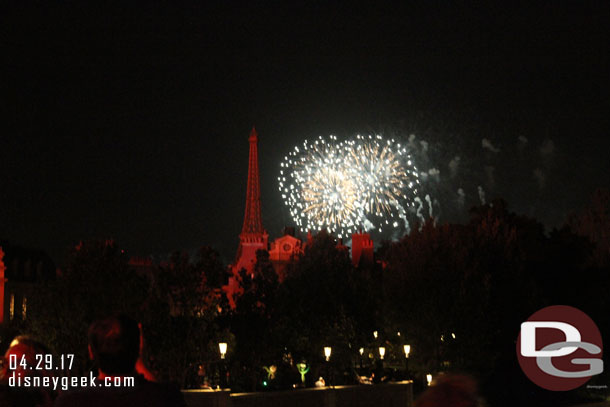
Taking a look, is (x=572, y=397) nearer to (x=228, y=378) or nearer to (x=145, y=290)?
(x=228, y=378)

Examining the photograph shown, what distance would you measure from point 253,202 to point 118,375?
112 metres

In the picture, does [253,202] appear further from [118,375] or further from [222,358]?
[118,375]

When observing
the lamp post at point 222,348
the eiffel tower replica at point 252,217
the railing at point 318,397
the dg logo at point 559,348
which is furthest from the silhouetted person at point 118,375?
the eiffel tower replica at point 252,217

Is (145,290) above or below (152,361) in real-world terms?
above

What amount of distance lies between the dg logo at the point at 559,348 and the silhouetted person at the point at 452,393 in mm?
34544

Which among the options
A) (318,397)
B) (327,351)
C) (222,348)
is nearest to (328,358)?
(327,351)

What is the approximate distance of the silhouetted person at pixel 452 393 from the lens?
6.44m

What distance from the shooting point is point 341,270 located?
145ft

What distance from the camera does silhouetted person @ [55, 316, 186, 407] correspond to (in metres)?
4.56

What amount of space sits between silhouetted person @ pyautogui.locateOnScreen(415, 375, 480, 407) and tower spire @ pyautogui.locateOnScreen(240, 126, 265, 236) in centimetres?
10762

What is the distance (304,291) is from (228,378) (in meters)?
10.5

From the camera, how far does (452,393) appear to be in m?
6.46

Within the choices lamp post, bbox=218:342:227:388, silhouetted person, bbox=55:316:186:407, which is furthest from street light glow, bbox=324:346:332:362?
silhouetted person, bbox=55:316:186:407

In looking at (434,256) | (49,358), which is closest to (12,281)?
(434,256)
